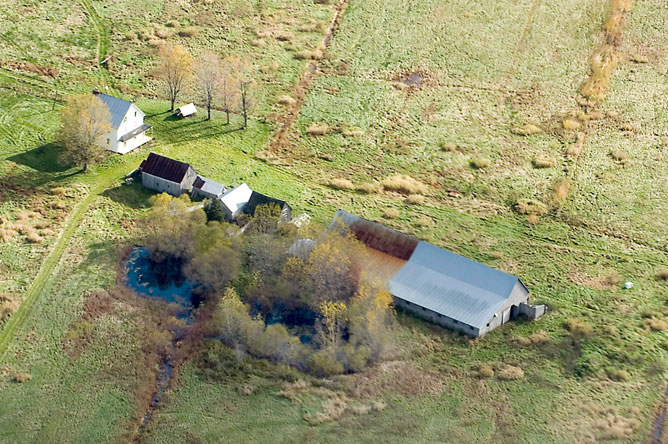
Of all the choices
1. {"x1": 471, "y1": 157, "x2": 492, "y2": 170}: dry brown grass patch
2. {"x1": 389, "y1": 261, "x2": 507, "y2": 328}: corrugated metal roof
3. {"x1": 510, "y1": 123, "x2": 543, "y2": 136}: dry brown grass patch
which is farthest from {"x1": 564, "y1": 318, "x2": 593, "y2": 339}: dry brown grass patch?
{"x1": 510, "y1": 123, "x2": 543, "y2": 136}: dry brown grass patch

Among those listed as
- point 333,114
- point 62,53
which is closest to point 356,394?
point 333,114

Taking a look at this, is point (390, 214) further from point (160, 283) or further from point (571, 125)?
point (571, 125)

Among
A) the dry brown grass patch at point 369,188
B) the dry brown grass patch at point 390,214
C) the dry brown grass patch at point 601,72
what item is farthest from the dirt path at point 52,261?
the dry brown grass patch at point 601,72

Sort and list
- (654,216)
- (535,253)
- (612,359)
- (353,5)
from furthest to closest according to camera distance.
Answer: (353,5) < (654,216) < (535,253) < (612,359)

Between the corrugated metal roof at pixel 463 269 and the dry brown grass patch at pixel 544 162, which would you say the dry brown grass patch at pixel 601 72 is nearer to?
the dry brown grass patch at pixel 544 162

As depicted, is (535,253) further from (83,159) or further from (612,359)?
(83,159)

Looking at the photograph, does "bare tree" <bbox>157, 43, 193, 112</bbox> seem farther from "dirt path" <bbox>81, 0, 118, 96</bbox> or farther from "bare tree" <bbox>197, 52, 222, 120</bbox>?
"dirt path" <bbox>81, 0, 118, 96</bbox>
